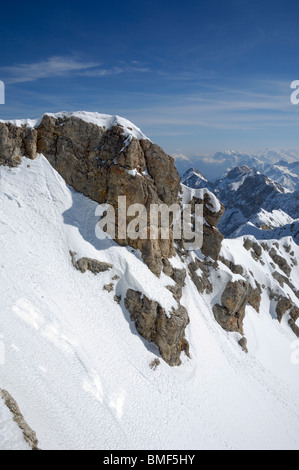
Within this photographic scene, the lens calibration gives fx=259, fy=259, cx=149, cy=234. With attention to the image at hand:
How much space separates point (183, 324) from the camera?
107 feet

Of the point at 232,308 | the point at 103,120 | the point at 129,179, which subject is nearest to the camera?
the point at 129,179

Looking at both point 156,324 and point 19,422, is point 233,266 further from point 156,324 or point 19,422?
point 19,422

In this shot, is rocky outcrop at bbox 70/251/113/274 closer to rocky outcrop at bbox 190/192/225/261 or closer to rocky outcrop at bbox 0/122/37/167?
rocky outcrop at bbox 0/122/37/167

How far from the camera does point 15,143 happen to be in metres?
36.4

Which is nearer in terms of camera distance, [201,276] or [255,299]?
[201,276]

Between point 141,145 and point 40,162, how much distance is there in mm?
15407

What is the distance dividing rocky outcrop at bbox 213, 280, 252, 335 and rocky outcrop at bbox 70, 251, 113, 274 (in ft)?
74.3

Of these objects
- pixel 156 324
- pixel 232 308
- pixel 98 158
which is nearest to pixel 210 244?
pixel 232 308

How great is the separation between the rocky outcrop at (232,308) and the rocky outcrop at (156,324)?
15.3 m

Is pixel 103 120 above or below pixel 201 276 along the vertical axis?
above

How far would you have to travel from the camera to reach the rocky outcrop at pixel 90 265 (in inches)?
1252

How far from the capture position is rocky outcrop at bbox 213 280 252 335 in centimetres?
4466

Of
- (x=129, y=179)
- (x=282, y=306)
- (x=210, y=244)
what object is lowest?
(x=282, y=306)

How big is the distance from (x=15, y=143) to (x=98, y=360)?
30.8 meters
